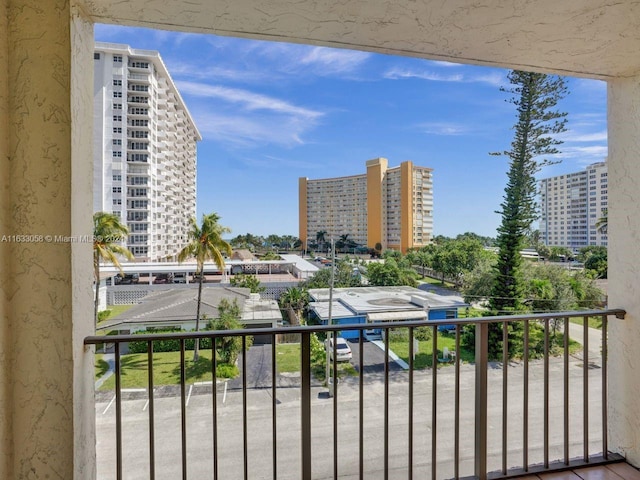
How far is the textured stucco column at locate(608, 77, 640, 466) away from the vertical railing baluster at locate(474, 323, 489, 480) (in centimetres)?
88

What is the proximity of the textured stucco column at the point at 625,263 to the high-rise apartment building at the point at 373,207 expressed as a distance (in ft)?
3.93

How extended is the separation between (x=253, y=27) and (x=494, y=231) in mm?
2630

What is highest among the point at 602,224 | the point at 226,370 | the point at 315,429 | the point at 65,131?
the point at 65,131

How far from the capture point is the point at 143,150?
6.63 feet

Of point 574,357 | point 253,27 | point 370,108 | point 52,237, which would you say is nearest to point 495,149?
point 370,108

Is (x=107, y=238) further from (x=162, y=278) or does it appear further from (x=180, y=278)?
(x=180, y=278)

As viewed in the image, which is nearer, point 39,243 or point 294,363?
point 39,243

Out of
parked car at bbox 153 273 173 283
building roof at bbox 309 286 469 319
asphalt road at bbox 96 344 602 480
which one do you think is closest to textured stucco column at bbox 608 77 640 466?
asphalt road at bbox 96 344 602 480

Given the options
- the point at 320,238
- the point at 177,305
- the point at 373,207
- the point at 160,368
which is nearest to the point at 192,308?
the point at 177,305

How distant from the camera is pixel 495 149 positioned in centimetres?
292

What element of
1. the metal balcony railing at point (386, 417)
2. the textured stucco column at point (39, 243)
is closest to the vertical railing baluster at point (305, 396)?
the metal balcony railing at point (386, 417)

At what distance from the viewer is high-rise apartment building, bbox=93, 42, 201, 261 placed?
1.81 m

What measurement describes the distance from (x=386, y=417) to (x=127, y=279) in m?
1.68

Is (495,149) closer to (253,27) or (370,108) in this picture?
(370,108)
